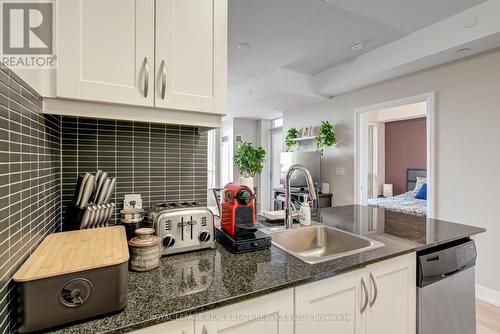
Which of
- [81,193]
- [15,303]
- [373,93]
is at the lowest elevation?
[15,303]

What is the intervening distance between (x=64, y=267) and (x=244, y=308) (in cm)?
52

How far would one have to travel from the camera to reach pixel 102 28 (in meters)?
0.93

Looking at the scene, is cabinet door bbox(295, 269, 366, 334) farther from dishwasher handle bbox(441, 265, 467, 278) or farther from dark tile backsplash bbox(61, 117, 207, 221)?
dark tile backsplash bbox(61, 117, 207, 221)

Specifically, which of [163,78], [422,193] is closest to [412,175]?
[422,193]

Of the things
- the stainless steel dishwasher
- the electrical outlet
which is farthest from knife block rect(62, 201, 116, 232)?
the stainless steel dishwasher

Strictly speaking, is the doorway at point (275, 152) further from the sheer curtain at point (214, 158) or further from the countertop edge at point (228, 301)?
the countertop edge at point (228, 301)

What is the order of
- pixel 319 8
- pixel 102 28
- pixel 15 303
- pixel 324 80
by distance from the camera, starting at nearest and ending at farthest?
pixel 15 303 < pixel 102 28 < pixel 319 8 < pixel 324 80

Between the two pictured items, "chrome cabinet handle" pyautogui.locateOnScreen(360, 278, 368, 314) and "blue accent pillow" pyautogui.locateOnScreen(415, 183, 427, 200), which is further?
"blue accent pillow" pyautogui.locateOnScreen(415, 183, 427, 200)

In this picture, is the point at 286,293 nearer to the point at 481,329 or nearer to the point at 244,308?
the point at 244,308

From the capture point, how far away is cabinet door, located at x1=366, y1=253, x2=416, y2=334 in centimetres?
107

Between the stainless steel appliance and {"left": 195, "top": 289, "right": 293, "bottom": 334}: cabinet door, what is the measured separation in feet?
1.29

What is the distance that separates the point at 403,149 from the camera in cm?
571

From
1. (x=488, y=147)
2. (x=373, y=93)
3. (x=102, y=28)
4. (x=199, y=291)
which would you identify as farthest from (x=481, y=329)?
(x=102, y=28)

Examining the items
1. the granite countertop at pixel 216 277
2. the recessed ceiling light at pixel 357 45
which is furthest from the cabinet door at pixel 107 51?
the recessed ceiling light at pixel 357 45
